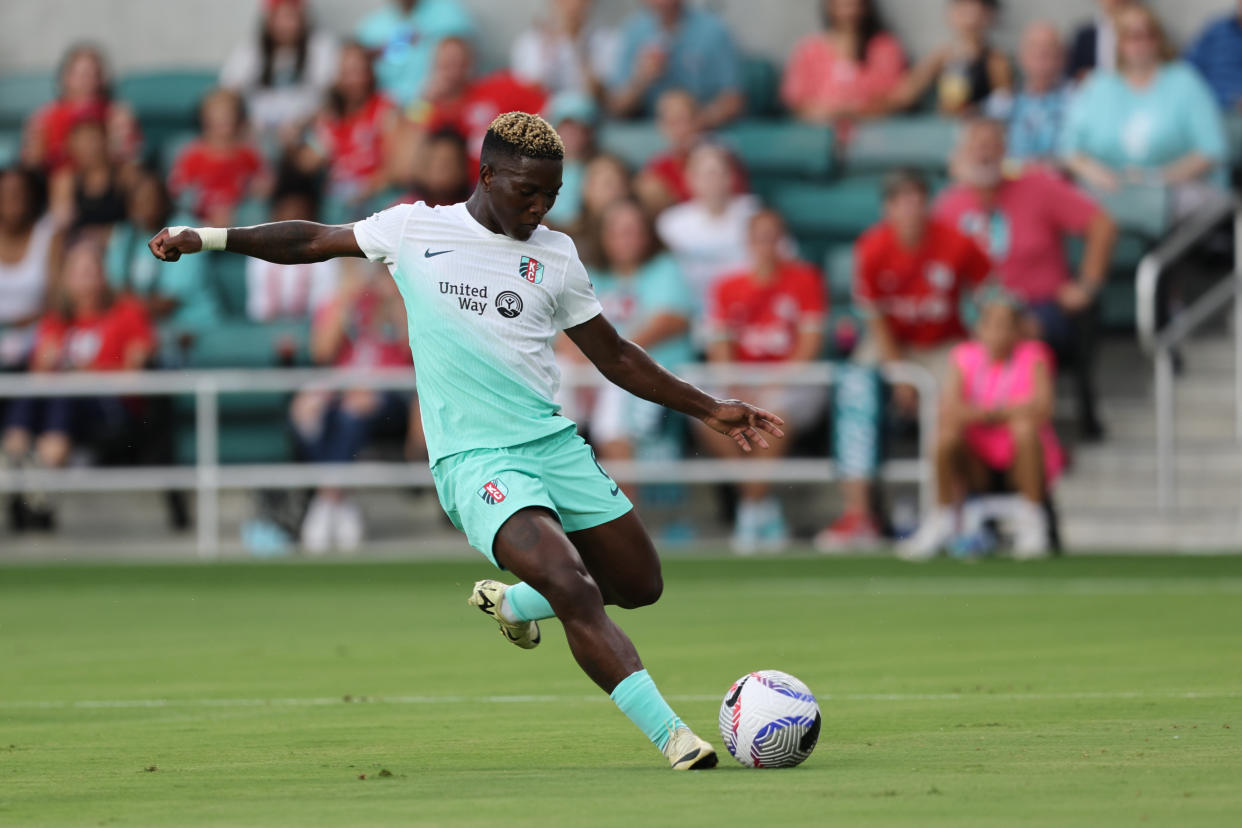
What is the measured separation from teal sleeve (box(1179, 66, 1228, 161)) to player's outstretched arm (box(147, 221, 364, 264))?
12.2 meters

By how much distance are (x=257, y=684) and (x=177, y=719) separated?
137cm

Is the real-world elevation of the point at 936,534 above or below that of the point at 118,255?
below

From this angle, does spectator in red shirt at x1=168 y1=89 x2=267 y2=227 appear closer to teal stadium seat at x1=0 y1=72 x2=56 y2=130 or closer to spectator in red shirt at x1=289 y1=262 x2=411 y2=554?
spectator in red shirt at x1=289 y1=262 x2=411 y2=554

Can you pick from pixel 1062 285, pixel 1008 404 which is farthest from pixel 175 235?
pixel 1062 285

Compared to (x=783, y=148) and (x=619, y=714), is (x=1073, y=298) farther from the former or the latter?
(x=619, y=714)

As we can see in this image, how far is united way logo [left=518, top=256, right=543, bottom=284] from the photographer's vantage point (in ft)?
25.2

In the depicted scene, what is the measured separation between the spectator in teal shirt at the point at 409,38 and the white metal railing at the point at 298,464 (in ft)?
12.3

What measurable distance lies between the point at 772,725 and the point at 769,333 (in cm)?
1170

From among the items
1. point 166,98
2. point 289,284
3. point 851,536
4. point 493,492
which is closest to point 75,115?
point 166,98

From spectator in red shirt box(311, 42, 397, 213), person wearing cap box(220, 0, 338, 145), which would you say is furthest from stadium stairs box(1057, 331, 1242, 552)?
person wearing cap box(220, 0, 338, 145)

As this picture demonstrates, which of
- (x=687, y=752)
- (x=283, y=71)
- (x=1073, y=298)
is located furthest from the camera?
(x=283, y=71)

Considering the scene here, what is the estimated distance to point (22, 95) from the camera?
24.4m

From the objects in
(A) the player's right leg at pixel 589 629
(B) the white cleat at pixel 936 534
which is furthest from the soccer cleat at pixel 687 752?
(B) the white cleat at pixel 936 534

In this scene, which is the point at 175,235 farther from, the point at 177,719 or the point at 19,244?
the point at 19,244
